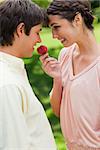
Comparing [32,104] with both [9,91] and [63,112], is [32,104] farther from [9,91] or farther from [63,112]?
[63,112]

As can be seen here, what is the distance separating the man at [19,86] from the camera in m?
1.73

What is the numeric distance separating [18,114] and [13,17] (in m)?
0.39

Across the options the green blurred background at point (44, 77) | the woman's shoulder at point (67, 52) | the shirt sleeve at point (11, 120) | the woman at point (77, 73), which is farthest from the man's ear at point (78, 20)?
the green blurred background at point (44, 77)

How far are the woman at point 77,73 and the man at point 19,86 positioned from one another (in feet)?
0.83

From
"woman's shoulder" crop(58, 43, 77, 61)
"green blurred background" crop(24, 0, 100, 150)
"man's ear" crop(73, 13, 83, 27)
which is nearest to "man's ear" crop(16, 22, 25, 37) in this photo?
"man's ear" crop(73, 13, 83, 27)

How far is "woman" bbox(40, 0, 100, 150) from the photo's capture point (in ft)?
7.24

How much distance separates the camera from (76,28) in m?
2.22

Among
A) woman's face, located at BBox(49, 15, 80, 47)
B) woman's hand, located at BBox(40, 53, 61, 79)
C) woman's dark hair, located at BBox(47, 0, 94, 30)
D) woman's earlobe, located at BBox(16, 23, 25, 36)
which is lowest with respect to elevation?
woman's hand, located at BBox(40, 53, 61, 79)

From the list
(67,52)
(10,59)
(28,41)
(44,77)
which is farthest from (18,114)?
(44,77)

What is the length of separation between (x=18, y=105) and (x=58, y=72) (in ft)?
1.96

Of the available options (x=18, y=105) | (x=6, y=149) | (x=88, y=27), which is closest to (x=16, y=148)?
(x=6, y=149)

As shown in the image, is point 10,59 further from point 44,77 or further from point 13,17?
point 44,77

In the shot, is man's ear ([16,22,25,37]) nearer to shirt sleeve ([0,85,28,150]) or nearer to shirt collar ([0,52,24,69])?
shirt collar ([0,52,24,69])

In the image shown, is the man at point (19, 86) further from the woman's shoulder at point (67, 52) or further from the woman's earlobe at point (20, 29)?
the woman's shoulder at point (67, 52)
